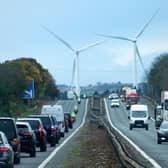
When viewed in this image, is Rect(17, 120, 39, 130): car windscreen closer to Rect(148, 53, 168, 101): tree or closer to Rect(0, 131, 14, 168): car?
Rect(0, 131, 14, 168): car

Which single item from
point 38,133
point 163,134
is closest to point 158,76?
point 163,134

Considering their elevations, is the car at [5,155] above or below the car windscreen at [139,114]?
below

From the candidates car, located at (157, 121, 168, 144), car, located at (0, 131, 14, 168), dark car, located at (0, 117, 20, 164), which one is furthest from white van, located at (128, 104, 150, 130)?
car, located at (0, 131, 14, 168)

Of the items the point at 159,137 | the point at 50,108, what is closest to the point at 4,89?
the point at 50,108

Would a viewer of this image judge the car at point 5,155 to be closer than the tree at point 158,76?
Yes

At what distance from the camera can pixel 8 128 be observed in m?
35.1

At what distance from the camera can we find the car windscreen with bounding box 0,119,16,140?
34.8 m

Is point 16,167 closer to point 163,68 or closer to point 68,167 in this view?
point 68,167

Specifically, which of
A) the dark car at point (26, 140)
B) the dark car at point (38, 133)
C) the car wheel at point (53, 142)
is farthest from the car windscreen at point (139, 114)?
the dark car at point (26, 140)

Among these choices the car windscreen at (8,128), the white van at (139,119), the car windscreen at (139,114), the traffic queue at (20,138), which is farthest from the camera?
the car windscreen at (139,114)

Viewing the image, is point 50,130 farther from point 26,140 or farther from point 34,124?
point 26,140

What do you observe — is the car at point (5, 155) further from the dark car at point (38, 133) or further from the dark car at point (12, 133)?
the dark car at point (38, 133)

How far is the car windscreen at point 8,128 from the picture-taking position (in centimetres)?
3484

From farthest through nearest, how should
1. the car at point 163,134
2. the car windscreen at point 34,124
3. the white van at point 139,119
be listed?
1. the white van at point 139,119
2. the car at point 163,134
3. the car windscreen at point 34,124
